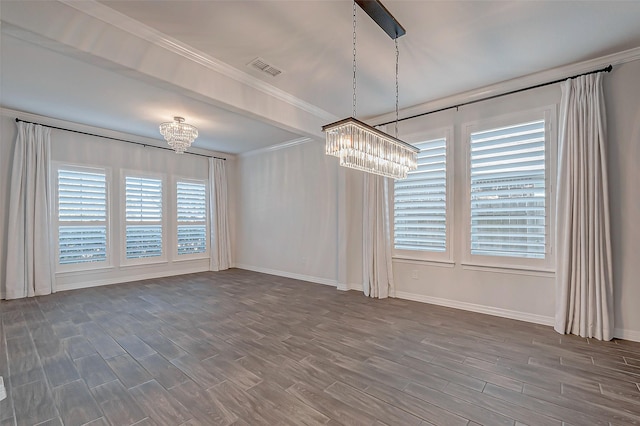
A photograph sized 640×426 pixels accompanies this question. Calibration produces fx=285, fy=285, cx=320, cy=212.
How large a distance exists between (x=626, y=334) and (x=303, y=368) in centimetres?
345

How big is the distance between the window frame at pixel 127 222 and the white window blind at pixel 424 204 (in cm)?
514

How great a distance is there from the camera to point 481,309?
391 cm

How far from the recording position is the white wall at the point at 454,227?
307 cm

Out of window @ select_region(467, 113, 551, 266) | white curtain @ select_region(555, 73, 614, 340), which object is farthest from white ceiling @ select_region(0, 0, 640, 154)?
window @ select_region(467, 113, 551, 266)

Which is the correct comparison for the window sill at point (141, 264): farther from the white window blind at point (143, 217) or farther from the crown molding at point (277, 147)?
the crown molding at point (277, 147)

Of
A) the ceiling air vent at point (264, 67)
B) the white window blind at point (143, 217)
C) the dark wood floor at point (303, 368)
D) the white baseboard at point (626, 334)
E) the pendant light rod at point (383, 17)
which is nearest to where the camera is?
the dark wood floor at point (303, 368)

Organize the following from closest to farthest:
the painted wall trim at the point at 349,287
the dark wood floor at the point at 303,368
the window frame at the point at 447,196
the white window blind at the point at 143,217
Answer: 1. the dark wood floor at the point at 303,368
2. the window frame at the point at 447,196
3. the painted wall trim at the point at 349,287
4. the white window blind at the point at 143,217

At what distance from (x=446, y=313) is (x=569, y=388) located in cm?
173

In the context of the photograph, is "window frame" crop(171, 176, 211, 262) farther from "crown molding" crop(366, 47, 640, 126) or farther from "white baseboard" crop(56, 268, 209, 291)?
"crown molding" crop(366, 47, 640, 126)

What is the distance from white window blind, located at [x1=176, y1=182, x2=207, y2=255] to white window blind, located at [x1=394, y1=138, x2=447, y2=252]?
493 cm

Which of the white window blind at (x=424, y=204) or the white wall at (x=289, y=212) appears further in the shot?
the white wall at (x=289, y=212)

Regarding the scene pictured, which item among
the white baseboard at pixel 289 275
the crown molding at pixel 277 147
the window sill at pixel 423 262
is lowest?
the white baseboard at pixel 289 275

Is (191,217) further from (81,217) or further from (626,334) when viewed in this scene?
(626,334)

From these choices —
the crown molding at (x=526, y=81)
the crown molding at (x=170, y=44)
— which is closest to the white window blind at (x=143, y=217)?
the crown molding at (x=170, y=44)
